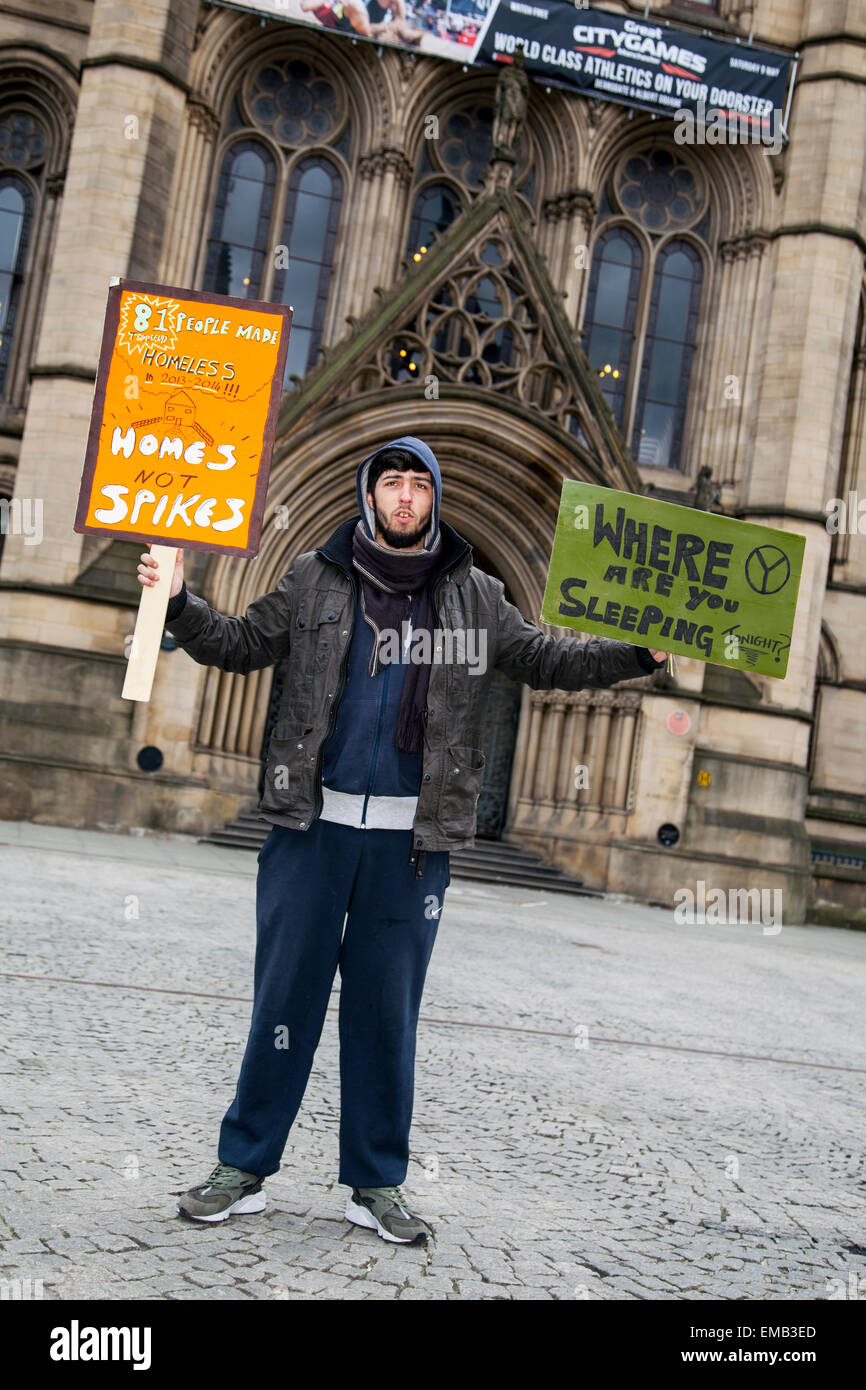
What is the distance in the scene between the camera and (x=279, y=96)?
56.9ft

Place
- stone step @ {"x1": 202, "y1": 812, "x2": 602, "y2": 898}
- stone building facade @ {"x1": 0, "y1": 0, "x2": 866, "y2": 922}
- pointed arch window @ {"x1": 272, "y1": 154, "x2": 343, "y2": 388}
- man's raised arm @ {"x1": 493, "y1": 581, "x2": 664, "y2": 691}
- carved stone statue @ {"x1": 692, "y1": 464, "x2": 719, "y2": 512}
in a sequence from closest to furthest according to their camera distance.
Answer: man's raised arm @ {"x1": 493, "y1": 581, "x2": 664, "y2": 691} → stone step @ {"x1": 202, "y1": 812, "x2": 602, "y2": 898} → stone building facade @ {"x1": 0, "y1": 0, "x2": 866, "y2": 922} → carved stone statue @ {"x1": 692, "y1": 464, "x2": 719, "y2": 512} → pointed arch window @ {"x1": 272, "y1": 154, "x2": 343, "y2": 388}

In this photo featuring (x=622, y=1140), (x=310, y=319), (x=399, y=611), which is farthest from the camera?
(x=310, y=319)

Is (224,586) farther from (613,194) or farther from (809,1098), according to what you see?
(809,1098)

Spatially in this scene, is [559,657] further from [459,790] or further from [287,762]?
[287,762]

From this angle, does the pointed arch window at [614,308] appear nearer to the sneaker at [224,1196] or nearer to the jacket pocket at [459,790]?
the jacket pocket at [459,790]

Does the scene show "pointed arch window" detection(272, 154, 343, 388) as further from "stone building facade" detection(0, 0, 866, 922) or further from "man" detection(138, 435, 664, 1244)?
"man" detection(138, 435, 664, 1244)

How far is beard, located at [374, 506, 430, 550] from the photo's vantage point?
127 inches

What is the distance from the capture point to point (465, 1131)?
4.02 meters

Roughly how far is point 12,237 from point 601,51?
8.49m

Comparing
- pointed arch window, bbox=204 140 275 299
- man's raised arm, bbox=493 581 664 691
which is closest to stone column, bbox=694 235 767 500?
pointed arch window, bbox=204 140 275 299

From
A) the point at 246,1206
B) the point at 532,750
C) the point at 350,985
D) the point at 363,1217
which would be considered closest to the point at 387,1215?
the point at 363,1217

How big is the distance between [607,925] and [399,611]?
9.19m

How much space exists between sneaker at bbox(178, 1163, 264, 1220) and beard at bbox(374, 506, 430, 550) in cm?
159

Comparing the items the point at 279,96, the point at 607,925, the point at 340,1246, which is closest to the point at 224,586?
the point at 607,925
